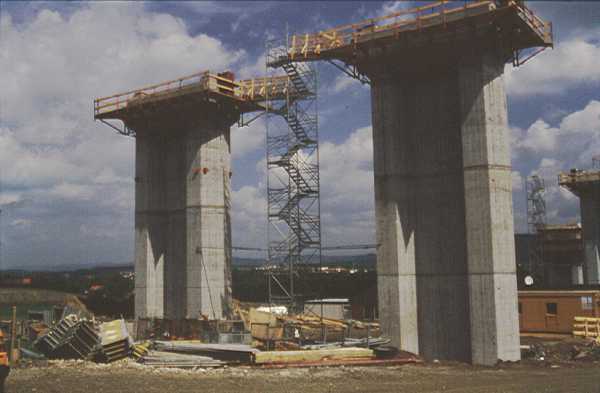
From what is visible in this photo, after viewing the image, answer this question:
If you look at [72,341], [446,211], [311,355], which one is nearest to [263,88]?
[446,211]

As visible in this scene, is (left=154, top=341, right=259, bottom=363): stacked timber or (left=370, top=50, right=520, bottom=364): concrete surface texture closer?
(left=154, top=341, right=259, bottom=363): stacked timber

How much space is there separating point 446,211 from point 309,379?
38.2 feet

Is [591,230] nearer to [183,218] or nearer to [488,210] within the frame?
[488,210]

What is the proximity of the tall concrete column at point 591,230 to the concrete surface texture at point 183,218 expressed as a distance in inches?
1198

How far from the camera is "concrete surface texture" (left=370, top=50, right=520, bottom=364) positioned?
86.6 ft

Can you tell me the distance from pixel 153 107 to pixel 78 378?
856 inches

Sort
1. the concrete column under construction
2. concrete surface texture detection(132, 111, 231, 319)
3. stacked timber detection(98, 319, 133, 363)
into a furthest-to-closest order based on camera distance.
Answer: the concrete column under construction, concrete surface texture detection(132, 111, 231, 319), stacked timber detection(98, 319, 133, 363)

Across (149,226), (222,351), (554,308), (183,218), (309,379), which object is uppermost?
(183,218)

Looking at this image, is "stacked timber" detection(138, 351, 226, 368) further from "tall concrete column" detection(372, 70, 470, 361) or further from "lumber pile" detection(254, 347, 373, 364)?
"tall concrete column" detection(372, 70, 470, 361)

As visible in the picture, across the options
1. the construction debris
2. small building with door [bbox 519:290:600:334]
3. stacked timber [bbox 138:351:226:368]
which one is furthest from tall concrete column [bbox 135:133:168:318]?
small building with door [bbox 519:290:600:334]

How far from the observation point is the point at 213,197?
37062mm

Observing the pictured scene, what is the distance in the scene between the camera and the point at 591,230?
5078 centimetres

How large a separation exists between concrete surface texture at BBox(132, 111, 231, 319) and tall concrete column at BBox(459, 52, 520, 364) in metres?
15.8

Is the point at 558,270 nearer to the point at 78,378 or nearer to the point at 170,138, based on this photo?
the point at 170,138
